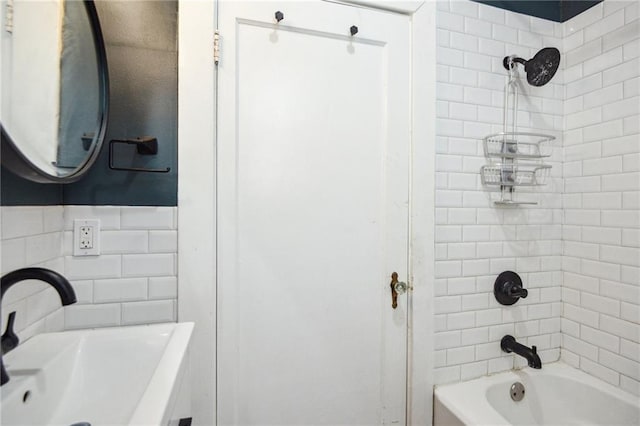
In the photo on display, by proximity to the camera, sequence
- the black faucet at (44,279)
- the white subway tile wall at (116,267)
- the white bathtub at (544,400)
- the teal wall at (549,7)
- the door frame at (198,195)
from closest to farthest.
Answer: the black faucet at (44,279)
the white subway tile wall at (116,267)
the door frame at (198,195)
the white bathtub at (544,400)
the teal wall at (549,7)

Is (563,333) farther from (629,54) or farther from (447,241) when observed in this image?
(629,54)

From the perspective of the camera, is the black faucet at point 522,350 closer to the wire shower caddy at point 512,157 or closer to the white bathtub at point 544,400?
the white bathtub at point 544,400

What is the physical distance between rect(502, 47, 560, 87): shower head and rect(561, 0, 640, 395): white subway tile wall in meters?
0.32

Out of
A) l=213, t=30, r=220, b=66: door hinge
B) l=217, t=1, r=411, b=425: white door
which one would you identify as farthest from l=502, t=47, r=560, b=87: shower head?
l=213, t=30, r=220, b=66: door hinge

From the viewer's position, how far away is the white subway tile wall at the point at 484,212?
4.97 feet

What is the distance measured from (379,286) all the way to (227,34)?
3.94 feet

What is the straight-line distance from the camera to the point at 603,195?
154 centimetres

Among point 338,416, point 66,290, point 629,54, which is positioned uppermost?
point 629,54

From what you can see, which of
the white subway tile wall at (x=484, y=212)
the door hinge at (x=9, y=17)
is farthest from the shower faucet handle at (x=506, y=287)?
the door hinge at (x=9, y=17)

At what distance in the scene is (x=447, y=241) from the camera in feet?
4.97

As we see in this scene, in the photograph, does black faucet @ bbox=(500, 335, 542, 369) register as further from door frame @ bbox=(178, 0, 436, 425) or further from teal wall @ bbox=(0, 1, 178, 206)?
teal wall @ bbox=(0, 1, 178, 206)

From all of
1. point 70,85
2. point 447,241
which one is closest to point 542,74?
point 447,241

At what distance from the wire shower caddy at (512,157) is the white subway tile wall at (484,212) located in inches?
1.4

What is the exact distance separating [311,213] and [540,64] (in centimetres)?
128
